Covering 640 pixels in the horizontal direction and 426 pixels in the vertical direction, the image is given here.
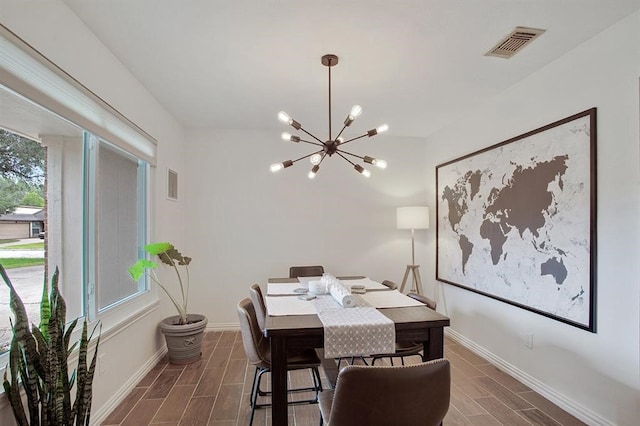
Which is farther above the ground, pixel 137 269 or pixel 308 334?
pixel 137 269

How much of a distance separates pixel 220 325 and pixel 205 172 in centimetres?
192

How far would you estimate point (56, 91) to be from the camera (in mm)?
1839

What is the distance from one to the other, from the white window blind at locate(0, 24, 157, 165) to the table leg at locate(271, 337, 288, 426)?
5.65ft

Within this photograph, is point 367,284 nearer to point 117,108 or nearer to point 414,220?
point 414,220

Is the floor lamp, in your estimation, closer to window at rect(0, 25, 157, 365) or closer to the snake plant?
window at rect(0, 25, 157, 365)

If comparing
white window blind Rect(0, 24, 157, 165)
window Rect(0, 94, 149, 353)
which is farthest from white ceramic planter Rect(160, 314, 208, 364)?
white window blind Rect(0, 24, 157, 165)

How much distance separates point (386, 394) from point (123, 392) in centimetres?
227

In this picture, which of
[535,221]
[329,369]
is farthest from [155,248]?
[535,221]

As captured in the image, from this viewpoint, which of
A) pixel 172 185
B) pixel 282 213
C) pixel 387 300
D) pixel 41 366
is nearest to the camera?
pixel 41 366

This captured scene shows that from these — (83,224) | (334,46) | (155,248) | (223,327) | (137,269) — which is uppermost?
(334,46)

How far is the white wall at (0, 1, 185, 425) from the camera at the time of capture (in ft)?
5.43

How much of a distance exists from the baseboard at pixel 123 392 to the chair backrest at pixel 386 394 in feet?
5.99

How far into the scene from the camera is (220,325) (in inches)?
164

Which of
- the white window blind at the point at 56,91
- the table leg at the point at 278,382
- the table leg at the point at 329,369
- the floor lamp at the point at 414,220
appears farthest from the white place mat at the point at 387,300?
the white window blind at the point at 56,91
